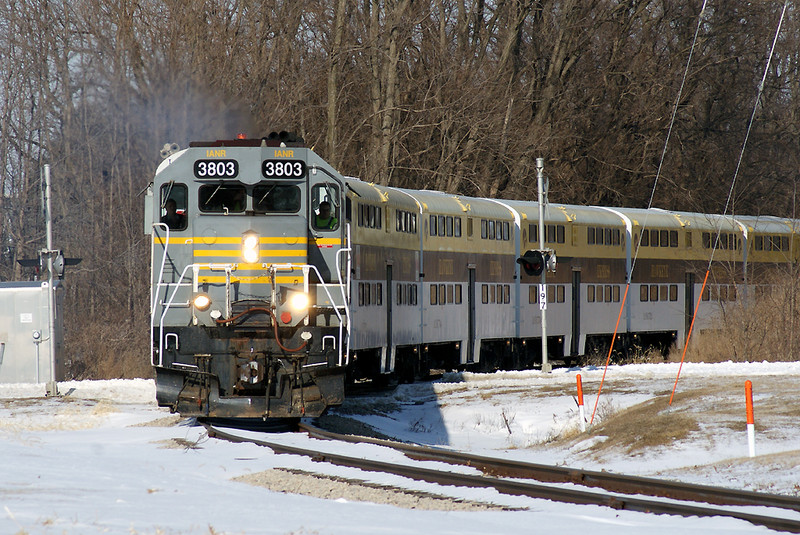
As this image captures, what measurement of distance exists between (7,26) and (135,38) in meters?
7.71

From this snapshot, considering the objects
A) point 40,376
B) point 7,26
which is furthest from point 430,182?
point 40,376

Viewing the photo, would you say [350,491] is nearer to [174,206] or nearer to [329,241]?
[329,241]

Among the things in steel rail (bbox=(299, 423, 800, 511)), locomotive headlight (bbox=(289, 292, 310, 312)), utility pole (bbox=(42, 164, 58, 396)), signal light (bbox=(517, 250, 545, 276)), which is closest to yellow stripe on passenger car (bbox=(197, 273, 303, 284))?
locomotive headlight (bbox=(289, 292, 310, 312))

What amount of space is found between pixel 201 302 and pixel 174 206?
1.72 meters

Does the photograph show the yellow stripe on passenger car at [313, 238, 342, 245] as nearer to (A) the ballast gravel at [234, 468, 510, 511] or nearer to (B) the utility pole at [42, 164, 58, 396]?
(A) the ballast gravel at [234, 468, 510, 511]

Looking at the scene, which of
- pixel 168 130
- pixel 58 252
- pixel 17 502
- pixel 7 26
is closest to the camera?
pixel 17 502

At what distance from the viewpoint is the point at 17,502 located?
826 cm

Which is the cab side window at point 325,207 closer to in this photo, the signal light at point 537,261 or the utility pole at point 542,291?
the utility pole at point 542,291

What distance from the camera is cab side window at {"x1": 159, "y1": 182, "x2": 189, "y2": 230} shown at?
15172 mm

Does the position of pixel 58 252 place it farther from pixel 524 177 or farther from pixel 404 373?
pixel 524 177

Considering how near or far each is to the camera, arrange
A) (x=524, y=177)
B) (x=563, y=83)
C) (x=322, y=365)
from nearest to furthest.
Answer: (x=322, y=365) < (x=524, y=177) < (x=563, y=83)

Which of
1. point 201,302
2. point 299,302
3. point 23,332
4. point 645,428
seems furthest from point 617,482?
point 23,332

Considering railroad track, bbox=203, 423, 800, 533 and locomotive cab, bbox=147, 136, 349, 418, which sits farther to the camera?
locomotive cab, bbox=147, 136, 349, 418

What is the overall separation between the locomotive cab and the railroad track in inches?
76.7
